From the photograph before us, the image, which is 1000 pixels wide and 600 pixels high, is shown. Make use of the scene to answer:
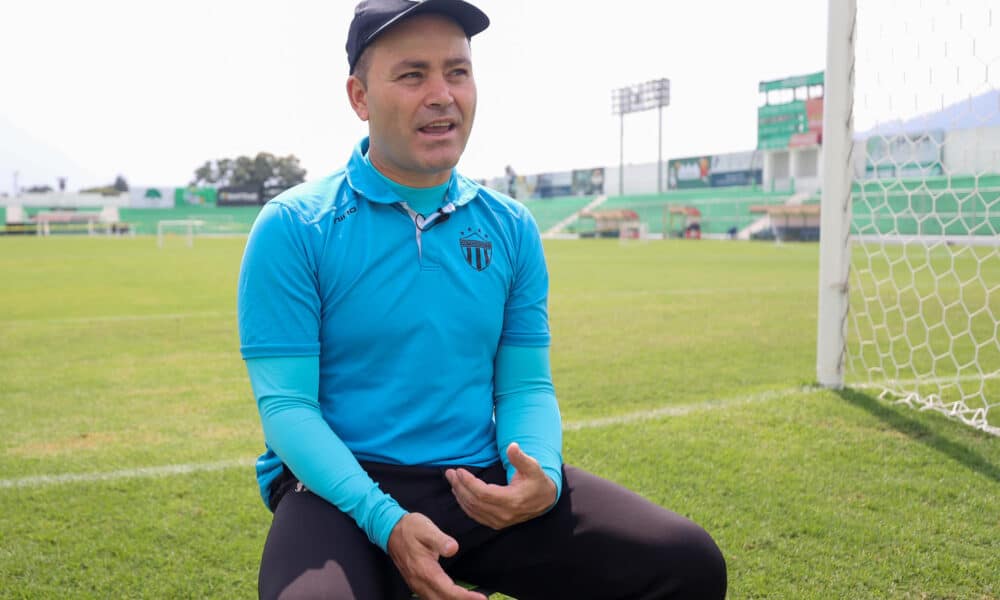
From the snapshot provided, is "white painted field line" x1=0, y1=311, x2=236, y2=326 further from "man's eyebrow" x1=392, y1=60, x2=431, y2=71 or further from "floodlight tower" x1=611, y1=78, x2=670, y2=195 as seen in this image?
"floodlight tower" x1=611, y1=78, x2=670, y2=195

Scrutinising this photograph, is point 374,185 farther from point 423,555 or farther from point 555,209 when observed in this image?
point 555,209

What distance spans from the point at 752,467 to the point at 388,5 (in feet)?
8.58

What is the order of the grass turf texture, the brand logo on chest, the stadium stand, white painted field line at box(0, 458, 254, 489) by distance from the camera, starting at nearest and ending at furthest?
the brand logo on chest → the grass turf texture → white painted field line at box(0, 458, 254, 489) → the stadium stand

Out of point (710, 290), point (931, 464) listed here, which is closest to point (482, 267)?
point (931, 464)

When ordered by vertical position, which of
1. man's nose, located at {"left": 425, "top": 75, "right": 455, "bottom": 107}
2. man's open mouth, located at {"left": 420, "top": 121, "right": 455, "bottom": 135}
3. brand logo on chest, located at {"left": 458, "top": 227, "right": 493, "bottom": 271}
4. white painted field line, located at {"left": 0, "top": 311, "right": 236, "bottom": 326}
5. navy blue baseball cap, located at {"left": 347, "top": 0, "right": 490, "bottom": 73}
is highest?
navy blue baseball cap, located at {"left": 347, "top": 0, "right": 490, "bottom": 73}

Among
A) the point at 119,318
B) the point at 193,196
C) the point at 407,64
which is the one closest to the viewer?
the point at 407,64

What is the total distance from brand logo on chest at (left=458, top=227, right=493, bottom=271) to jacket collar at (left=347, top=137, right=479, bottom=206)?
8 cm

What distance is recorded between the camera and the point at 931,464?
358 centimetres

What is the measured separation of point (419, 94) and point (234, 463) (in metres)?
2.48

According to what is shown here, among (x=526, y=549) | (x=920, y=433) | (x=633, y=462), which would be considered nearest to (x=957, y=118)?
(x=920, y=433)

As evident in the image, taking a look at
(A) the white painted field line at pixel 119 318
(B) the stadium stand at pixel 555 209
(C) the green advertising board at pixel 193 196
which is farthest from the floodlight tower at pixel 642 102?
(A) the white painted field line at pixel 119 318

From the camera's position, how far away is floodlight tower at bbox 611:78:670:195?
5978cm

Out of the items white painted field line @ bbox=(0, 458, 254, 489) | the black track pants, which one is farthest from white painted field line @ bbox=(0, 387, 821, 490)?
the black track pants

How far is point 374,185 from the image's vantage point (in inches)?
74.5
